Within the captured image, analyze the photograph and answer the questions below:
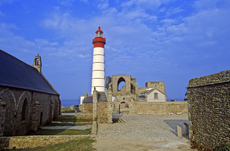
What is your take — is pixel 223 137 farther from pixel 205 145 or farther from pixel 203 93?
pixel 203 93

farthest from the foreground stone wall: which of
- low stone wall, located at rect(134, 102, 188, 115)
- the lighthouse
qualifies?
the lighthouse

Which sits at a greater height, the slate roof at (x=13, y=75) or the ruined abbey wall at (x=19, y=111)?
Answer: the slate roof at (x=13, y=75)

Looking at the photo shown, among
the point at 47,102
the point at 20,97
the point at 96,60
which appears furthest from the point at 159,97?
the point at 20,97

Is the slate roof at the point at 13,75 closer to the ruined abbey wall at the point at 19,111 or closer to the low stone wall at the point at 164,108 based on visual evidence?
the ruined abbey wall at the point at 19,111

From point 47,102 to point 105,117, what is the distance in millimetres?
7123

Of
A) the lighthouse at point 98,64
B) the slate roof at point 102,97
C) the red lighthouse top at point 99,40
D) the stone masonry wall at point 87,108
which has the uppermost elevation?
Answer: the red lighthouse top at point 99,40

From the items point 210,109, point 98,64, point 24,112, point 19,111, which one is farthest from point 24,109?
point 98,64

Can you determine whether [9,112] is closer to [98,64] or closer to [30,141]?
[30,141]

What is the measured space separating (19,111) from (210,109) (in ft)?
42.4

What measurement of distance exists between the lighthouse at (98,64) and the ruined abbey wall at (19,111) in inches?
715

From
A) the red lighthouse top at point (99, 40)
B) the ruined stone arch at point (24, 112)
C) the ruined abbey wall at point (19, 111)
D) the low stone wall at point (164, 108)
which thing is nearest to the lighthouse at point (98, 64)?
the red lighthouse top at point (99, 40)

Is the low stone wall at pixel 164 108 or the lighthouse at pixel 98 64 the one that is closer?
the low stone wall at pixel 164 108

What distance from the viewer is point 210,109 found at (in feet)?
25.9

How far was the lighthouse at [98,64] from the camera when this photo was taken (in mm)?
35969
